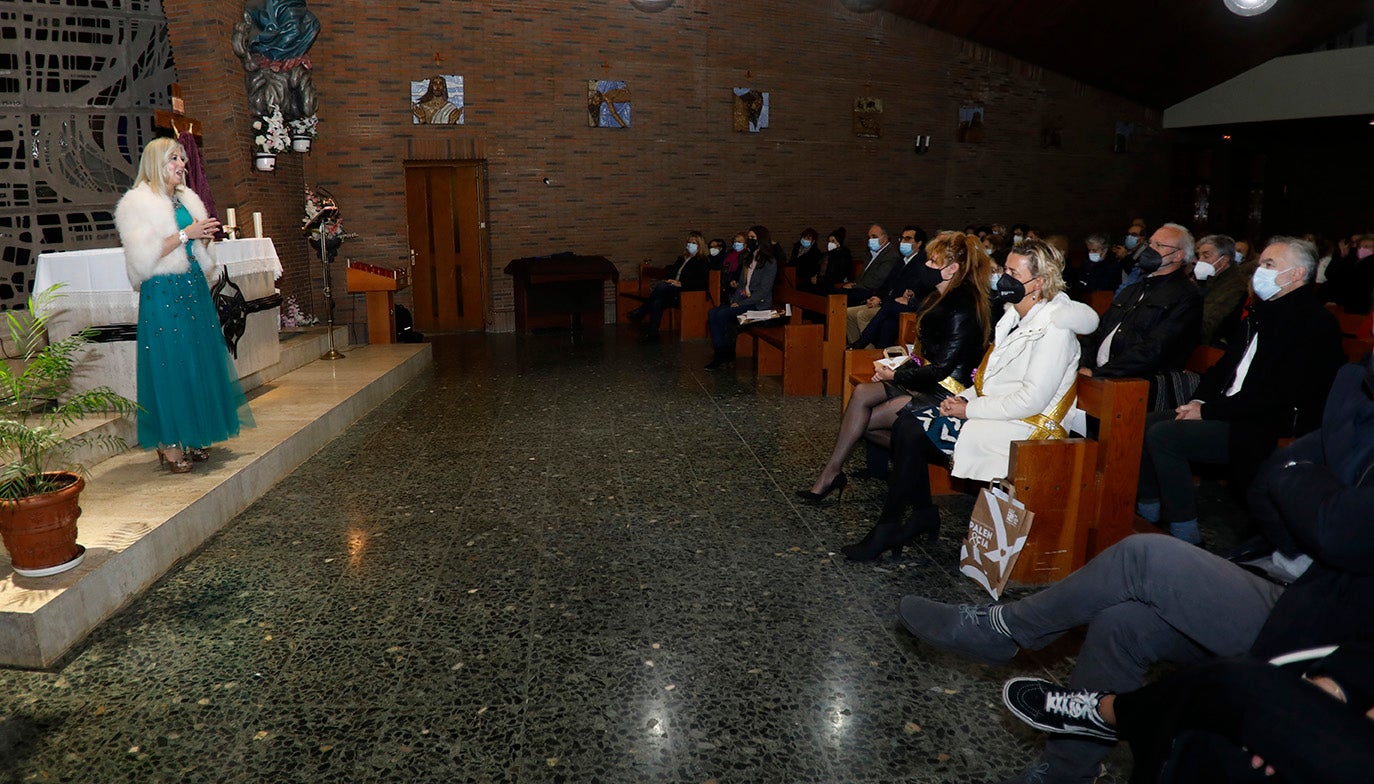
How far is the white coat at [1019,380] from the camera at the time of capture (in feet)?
10.6

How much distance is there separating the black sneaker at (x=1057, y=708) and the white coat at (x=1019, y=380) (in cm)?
141

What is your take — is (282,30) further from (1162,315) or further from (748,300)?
(1162,315)

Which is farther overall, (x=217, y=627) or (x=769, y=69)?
(x=769, y=69)

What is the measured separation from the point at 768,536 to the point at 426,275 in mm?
8600

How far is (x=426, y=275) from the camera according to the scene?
11258 millimetres

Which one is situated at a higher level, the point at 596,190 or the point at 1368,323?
the point at 596,190

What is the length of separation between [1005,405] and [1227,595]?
1416mm

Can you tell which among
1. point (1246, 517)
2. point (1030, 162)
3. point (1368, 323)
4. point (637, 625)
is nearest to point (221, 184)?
point (637, 625)

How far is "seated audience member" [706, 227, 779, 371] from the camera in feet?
25.9

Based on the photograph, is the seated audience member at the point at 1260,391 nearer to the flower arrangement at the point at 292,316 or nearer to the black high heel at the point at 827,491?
the black high heel at the point at 827,491

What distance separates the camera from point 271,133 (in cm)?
889

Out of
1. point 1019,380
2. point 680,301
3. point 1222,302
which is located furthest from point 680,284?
point 1019,380

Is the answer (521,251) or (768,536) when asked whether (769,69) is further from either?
(768,536)

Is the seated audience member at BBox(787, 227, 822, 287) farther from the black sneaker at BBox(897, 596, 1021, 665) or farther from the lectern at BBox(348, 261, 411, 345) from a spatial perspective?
the black sneaker at BBox(897, 596, 1021, 665)
